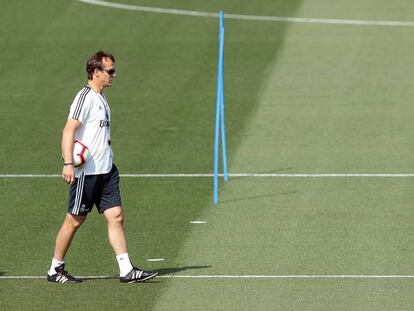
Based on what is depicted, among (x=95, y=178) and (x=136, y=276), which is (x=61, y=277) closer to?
(x=136, y=276)

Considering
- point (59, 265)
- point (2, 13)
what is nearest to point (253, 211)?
point (59, 265)

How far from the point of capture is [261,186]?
19.7 metres

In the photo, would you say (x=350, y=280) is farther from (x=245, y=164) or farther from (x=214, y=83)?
(x=214, y=83)

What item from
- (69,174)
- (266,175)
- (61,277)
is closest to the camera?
(69,174)

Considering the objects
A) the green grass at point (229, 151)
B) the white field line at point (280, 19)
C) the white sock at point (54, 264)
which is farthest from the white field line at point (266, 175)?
the white field line at point (280, 19)

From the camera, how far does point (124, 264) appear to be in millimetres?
14242

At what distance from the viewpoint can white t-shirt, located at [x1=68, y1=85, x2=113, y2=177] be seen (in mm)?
14203

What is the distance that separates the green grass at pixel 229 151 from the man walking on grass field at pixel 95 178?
261 mm

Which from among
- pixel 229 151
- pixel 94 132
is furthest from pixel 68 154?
pixel 229 151

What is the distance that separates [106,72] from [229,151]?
7.73 meters

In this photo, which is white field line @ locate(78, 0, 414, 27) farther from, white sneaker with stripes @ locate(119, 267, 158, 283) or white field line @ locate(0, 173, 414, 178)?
white sneaker with stripes @ locate(119, 267, 158, 283)

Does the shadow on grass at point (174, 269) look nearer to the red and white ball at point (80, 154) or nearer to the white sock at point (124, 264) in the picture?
the white sock at point (124, 264)

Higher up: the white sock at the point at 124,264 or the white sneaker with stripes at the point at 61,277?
the white sock at the point at 124,264

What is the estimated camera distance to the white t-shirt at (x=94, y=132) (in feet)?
46.6
